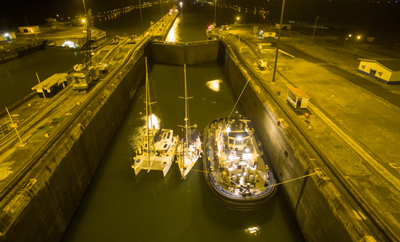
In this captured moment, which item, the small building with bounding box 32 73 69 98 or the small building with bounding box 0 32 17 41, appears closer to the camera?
the small building with bounding box 32 73 69 98

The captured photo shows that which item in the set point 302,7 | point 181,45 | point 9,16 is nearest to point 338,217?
point 181,45

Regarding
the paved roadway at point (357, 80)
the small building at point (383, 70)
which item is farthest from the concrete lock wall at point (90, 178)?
the small building at point (383, 70)

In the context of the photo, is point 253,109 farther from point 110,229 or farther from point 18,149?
point 18,149

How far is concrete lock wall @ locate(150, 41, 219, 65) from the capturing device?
42.8 m

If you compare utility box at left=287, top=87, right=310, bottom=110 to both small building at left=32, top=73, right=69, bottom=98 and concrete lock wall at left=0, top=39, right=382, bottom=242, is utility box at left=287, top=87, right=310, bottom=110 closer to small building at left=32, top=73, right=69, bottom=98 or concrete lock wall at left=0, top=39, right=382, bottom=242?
concrete lock wall at left=0, top=39, right=382, bottom=242

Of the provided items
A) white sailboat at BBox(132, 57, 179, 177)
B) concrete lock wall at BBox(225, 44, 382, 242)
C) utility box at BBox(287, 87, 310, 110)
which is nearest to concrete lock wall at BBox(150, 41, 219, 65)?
concrete lock wall at BBox(225, 44, 382, 242)

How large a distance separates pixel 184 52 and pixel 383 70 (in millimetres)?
30796

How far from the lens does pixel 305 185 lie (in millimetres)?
12227

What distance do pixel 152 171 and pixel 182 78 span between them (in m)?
22.9

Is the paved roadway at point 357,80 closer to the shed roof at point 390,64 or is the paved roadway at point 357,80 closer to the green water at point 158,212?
the shed roof at point 390,64

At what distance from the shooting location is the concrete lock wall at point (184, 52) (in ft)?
141

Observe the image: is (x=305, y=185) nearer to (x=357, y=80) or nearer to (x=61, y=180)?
(x=61, y=180)

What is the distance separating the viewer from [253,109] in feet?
75.2

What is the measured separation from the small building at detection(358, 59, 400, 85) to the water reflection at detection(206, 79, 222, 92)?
1807cm
